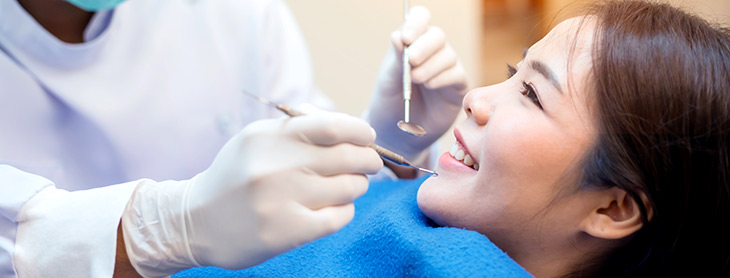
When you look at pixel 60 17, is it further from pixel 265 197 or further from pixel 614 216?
pixel 614 216

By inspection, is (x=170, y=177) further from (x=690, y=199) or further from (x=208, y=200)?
(x=690, y=199)

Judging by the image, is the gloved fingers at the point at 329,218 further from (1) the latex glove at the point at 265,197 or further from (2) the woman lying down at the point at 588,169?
(2) the woman lying down at the point at 588,169

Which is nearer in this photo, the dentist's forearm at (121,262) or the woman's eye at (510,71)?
the dentist's forearm at (121,262)

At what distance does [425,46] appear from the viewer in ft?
4.10

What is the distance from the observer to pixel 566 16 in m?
1.04

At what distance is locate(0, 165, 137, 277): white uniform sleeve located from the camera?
0.82 meters

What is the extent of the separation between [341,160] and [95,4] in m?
0.70

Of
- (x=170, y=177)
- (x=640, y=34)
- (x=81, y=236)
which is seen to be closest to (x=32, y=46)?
(x=170, y=177)

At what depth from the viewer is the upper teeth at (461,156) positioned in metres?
0.97

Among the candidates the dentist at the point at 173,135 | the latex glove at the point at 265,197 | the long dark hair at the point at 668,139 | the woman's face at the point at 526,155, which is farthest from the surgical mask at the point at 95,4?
the long dark hair at the point at 668,139

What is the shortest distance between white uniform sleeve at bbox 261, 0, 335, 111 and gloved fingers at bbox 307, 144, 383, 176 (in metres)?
0.78

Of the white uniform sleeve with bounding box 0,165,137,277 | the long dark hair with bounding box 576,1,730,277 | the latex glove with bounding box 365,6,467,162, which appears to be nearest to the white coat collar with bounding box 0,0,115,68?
the white uniform sleeve with bounding box 0,165,137,277

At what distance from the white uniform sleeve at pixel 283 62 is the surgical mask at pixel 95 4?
0.43 meters

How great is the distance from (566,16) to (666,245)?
439 mm
